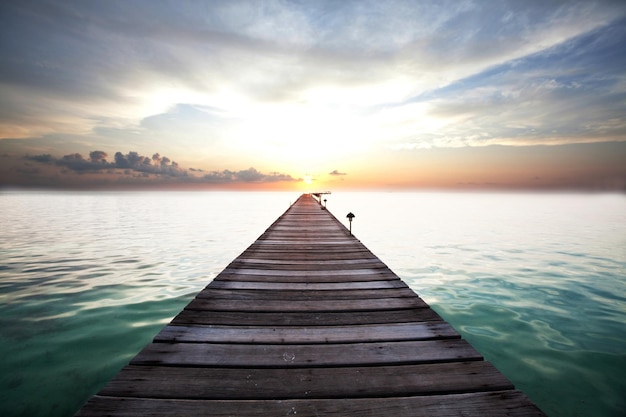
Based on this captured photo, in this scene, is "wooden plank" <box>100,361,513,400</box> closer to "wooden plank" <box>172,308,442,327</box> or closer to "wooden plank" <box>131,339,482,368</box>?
"wooden plank" <box>131,339,482,368</box>

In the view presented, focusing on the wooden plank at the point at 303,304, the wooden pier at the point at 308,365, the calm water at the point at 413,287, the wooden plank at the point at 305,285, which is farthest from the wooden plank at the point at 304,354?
the calm water at the point at 413,287

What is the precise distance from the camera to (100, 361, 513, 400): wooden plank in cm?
207

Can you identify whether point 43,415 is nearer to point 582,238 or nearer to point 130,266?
point 130,266

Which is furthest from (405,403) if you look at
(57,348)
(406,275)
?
(406,275)

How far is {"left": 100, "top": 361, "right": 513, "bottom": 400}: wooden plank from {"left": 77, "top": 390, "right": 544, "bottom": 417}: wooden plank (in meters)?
0.06

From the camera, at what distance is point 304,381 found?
2.21 m

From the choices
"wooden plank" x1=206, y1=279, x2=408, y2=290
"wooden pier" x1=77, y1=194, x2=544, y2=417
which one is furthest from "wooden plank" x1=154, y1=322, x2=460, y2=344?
"wooden plank" x1=206, y1=279, x2=408, y2=290

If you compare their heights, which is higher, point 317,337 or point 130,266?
point 317,337

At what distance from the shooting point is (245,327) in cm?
312

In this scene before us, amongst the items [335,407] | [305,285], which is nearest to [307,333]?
[335,407]

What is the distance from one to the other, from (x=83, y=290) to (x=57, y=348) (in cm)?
382

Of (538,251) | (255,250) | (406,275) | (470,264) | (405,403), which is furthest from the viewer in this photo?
(538,251)

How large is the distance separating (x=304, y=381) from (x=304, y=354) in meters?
0.38

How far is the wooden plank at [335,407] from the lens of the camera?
187cm
